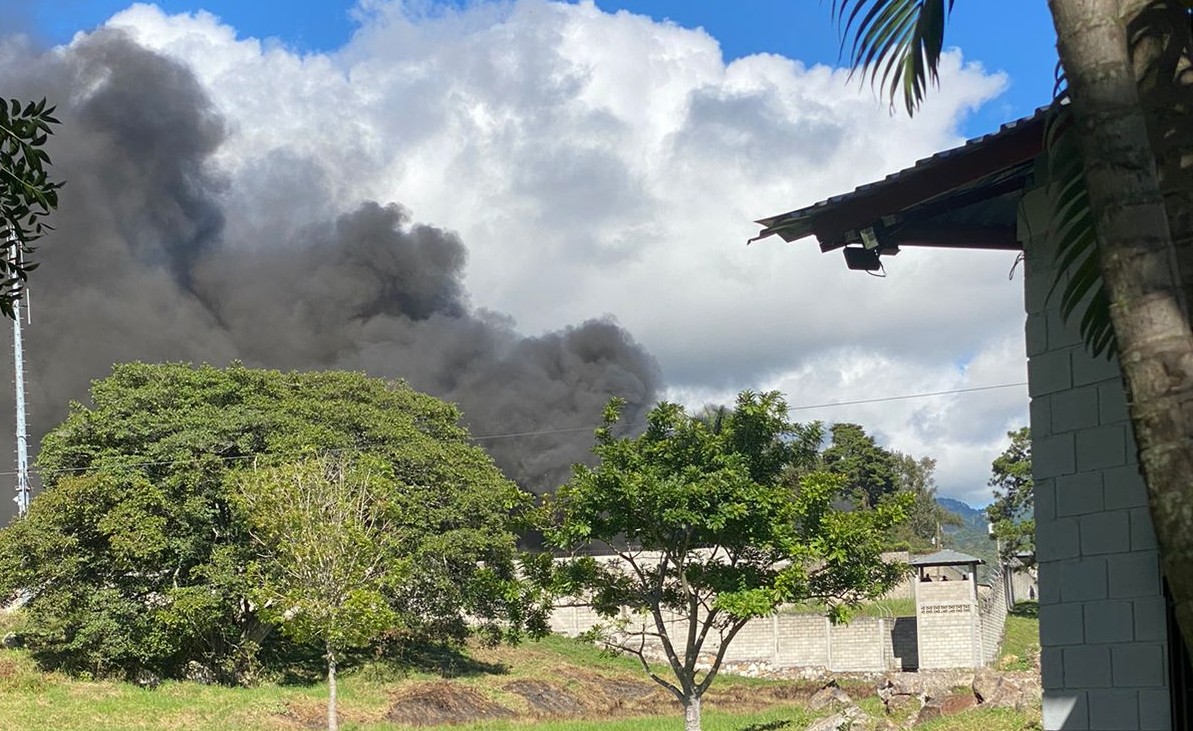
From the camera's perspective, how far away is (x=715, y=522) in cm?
1800

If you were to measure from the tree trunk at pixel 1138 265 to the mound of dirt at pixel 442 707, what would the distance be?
2944cm

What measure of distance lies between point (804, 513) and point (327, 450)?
2045cm

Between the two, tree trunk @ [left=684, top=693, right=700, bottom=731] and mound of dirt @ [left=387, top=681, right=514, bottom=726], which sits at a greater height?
tree trunk @ [left=684, top=693, right=700, bottom=731]

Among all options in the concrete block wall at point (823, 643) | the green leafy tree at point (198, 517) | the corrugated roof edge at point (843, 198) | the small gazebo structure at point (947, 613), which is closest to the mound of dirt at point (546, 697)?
the green leafy tree at point (198, 517)

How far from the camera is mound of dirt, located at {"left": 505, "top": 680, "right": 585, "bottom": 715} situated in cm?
3416

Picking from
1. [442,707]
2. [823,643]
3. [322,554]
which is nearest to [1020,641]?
[823,643]

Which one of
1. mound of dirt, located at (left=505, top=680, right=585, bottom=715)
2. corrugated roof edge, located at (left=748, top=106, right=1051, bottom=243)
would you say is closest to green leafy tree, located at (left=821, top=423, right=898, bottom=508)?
mound of dirt, located at (left=505, top=680, right=585, bottom=715)

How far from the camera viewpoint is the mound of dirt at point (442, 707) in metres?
31.6

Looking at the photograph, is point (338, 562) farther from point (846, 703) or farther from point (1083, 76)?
point (1083, 76)

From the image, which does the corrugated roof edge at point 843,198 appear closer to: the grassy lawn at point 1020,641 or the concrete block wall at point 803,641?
the grassy lawn at point 1020,641

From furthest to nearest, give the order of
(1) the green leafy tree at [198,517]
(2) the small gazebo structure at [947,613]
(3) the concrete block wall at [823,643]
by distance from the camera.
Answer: (3) the concrete block wall at [823,643] → (1) the green leafy tree at [198,517] → (2) the small gazebo structure at [947,613]

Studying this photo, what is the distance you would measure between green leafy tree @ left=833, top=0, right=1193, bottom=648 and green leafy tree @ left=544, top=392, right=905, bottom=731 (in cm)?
1436

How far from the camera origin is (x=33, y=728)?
2586 centimetres

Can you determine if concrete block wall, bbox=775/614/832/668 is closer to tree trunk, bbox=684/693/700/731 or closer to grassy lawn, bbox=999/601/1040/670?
grassy lawn, bbox=999/601/1040/670
